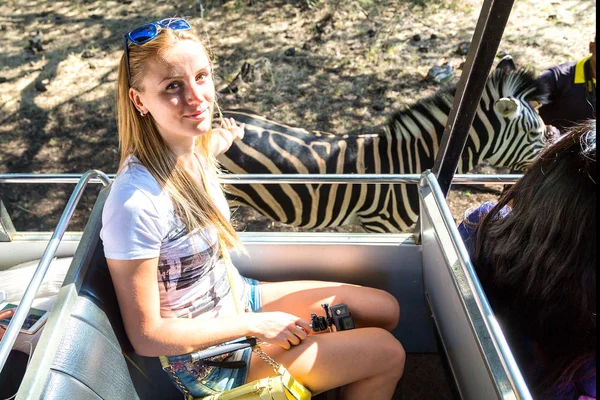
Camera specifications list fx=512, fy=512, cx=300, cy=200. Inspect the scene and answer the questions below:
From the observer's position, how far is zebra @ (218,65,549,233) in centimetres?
301

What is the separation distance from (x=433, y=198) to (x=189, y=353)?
87 cm

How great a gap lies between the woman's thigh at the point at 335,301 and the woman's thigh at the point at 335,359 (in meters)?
0.17

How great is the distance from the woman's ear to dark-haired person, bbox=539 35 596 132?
253cm

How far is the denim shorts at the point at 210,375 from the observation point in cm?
137

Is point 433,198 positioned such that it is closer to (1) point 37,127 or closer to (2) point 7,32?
(1) point 37,127

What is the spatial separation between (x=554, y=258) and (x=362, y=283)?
873mm

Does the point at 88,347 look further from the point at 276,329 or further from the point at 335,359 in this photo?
the point at 335,359

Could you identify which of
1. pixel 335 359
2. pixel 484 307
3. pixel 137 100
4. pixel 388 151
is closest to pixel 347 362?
pixel 335 359

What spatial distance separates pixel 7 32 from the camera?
233 inches

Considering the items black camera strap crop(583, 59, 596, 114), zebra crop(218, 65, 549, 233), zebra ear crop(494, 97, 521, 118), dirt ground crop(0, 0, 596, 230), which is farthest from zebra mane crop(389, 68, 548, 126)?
dirt ground crop(0, 0, 596, 230)

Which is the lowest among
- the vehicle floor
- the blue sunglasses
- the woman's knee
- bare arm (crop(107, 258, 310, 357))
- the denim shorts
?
the vehicle floor

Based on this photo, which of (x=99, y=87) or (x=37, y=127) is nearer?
(x=37, y=127)

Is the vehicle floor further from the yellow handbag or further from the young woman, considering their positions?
the yellow handbag

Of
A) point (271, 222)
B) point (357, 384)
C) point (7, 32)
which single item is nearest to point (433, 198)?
point (357, 384)
